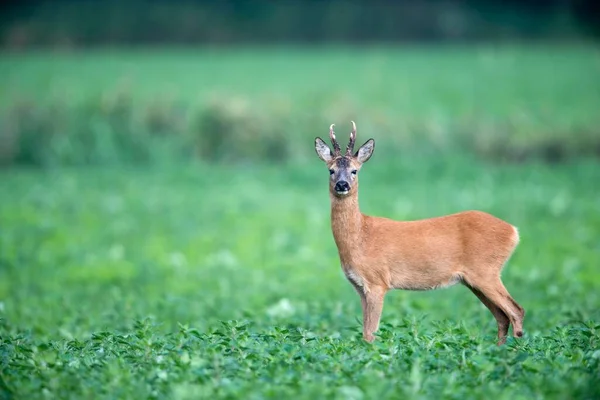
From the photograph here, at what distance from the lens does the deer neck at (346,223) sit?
8.65 meters

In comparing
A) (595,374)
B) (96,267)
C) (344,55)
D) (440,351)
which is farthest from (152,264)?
(344,55)

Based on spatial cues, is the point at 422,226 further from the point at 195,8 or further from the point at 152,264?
the point at 195,8

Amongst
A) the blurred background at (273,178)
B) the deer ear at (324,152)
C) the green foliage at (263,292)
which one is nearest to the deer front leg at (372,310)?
the green foliage at (263,292)

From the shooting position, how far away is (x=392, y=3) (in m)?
45.9

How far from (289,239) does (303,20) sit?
3030 cm

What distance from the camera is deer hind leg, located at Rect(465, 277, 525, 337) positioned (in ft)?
27.6

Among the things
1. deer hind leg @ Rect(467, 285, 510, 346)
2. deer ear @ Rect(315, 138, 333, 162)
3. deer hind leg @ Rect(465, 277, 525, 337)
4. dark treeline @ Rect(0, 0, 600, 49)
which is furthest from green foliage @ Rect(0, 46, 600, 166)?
deer hind leg @ Rect(465, 277, 525, 337)

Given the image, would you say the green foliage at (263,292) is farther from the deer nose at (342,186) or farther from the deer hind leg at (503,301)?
the deer nose at (342,186)

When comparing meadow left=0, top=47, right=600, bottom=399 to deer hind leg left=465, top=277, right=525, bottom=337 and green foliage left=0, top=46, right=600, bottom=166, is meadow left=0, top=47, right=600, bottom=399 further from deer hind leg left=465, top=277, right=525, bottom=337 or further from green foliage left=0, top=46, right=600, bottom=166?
deer hind leg left=465, top=277, right=525, bottom=337

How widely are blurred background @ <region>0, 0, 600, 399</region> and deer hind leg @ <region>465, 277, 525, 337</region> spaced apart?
8.8 inches

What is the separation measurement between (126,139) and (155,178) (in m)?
2.82

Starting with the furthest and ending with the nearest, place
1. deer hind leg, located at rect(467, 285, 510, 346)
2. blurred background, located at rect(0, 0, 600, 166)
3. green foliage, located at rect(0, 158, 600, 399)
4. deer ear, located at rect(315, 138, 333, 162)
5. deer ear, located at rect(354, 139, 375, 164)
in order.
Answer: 1. blurred background, located at rect(0, 0, 600, 166)
2. deer ear, located at rect(315, 138, 333, 162)
3. deer ear, located at rect(354, 139, 375, 164)
4. deer hind leg, located at rect(467, 285, 510, 346)
5. green foliage, located at rect(0, 158, 600, 399)

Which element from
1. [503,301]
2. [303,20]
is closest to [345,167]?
[503,301]

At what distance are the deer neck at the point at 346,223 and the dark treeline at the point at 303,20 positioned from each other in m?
36.2
